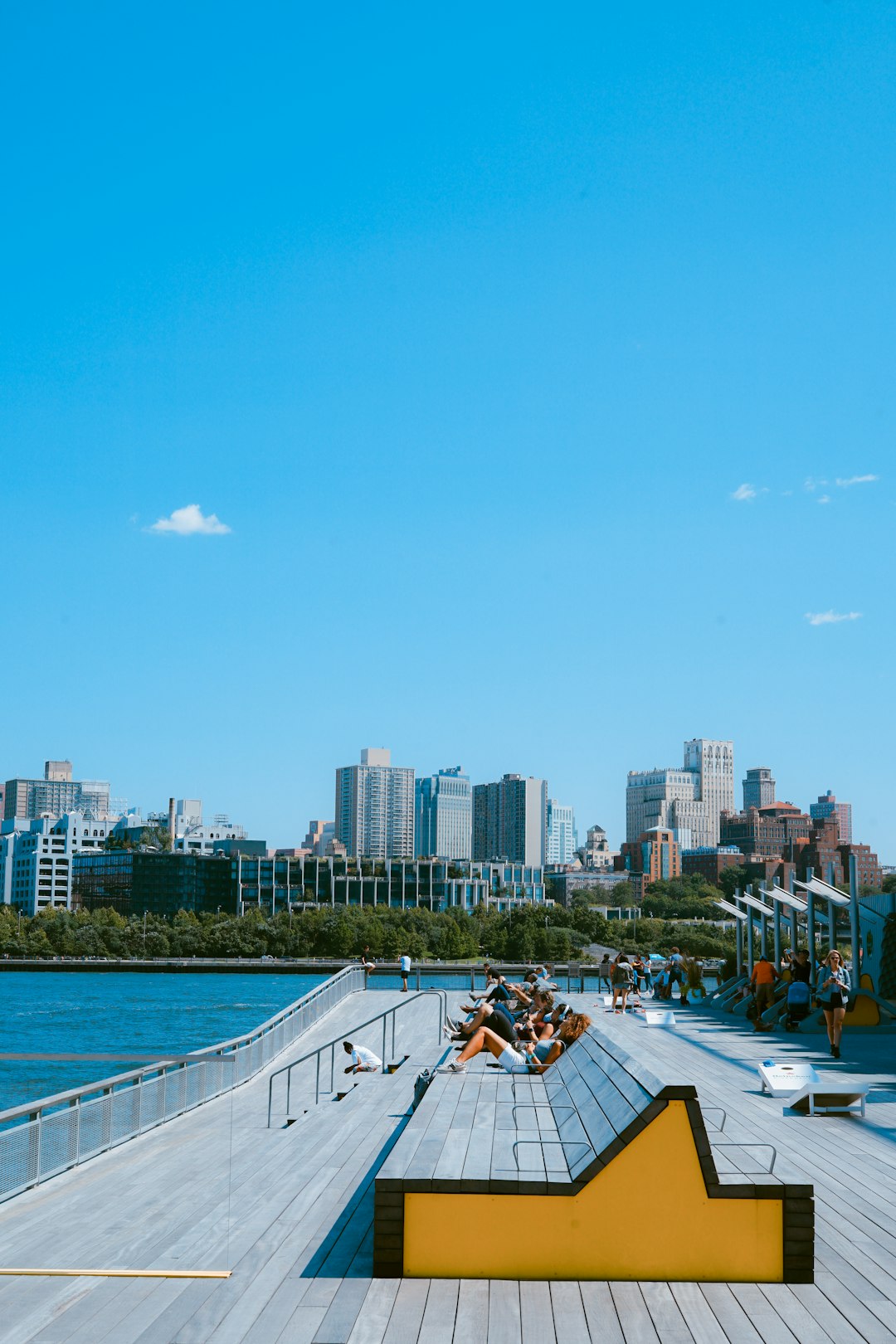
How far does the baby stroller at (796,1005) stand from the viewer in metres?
22.6

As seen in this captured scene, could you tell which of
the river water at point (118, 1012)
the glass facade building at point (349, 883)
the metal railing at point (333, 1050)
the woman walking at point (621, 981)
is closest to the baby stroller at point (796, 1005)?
the metal railing at point (333, 1050)

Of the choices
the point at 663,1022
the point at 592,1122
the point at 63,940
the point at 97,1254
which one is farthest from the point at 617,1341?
the point at 63,940

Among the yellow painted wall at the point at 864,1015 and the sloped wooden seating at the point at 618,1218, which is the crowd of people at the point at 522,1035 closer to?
the sloped wooden seating at the point at 618,1218

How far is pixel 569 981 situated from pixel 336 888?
152m

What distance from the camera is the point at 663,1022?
25516 millimetres

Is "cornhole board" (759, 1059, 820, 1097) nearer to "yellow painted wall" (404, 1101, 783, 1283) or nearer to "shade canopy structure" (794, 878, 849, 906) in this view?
"yellow painted wall" (404, 1101, 783, 1283)

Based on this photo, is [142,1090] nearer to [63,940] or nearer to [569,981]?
[569,981]

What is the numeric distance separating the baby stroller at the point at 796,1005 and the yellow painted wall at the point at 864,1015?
0.72 m

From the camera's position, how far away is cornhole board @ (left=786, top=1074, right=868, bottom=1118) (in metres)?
13.8

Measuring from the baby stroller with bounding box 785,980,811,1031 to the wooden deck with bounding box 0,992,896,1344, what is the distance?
9302 millimetres

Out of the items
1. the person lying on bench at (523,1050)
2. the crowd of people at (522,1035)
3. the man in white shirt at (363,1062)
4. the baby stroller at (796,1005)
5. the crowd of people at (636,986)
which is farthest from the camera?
the crowd of people at (636,986)

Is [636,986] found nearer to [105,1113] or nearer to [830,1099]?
[830,1099]

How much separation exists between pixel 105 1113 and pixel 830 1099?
7275 mm

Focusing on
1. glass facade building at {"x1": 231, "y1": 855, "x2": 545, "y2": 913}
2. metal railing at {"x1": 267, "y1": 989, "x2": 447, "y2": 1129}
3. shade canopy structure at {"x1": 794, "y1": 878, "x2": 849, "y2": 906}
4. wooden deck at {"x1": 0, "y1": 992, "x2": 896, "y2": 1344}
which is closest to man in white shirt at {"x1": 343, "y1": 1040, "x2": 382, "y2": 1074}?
metal railing at {"x1": 267, "y1": 989, "x2": 447, "y2": 1129}
